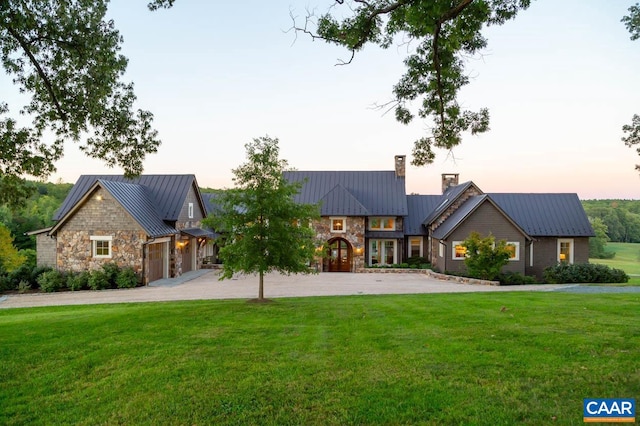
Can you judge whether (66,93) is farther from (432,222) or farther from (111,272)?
(432,222)

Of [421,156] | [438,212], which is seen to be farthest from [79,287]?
[438,212]

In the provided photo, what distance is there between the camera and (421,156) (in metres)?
9.51

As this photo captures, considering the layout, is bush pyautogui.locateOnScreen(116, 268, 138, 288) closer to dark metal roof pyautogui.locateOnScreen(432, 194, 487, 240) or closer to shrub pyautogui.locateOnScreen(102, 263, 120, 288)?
shrub pyautogui.locateOnScreen(102, 263, 120, 288)

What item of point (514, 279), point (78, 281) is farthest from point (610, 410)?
point (78, 281)

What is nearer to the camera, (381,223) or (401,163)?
(381,223)

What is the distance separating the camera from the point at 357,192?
32219mm

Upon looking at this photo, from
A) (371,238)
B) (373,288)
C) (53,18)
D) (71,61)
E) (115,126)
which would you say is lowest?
(373,288)

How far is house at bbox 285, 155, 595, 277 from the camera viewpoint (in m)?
25.2

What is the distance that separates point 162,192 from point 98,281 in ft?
25.4

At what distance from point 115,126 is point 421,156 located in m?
7.66

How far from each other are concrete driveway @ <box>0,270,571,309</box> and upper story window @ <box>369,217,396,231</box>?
632 cm

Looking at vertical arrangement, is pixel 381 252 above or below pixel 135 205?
below

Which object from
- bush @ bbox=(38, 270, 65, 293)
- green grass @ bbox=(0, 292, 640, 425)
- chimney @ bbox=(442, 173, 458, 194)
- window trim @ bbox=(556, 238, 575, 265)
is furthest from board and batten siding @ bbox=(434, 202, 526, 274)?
bush @ bbox=(38, 270, 65, 293)

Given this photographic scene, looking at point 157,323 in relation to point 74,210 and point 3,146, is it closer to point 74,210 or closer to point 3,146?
point 3,146
